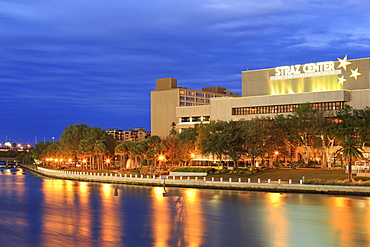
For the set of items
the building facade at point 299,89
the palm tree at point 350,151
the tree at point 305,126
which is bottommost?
the palm tree at point 350,151

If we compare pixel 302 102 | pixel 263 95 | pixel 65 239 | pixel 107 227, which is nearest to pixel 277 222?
pixel 107 227

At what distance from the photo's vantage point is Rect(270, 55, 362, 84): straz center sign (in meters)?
123

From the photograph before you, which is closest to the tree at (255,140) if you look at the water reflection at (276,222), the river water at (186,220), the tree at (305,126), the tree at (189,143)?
the tree at (305,126)

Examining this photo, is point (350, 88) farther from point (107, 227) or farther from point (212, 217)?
point (107, 227)

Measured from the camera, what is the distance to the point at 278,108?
130875 mm

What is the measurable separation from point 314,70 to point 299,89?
6.11 metres

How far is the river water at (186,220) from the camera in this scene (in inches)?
1866

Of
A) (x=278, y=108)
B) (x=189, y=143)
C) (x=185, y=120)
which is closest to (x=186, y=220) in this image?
(x=189, y=143)

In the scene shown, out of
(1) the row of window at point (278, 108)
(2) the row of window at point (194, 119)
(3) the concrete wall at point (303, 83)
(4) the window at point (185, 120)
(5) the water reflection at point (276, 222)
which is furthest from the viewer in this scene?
(4) the window at point (185, 120)

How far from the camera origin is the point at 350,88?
123125 millimetres

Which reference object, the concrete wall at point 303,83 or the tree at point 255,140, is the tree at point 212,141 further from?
the concrete wall at point 303,83

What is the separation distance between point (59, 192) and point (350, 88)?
70.6m

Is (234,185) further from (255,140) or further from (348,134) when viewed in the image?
(348,134)

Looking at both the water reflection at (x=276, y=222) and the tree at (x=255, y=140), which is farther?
the tree at (x=255, y=140)
